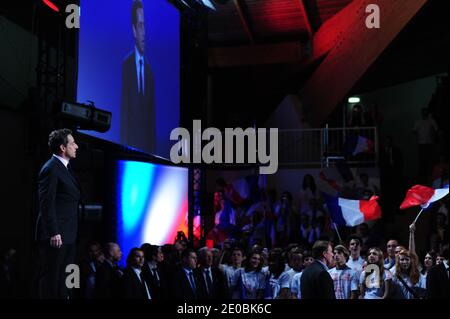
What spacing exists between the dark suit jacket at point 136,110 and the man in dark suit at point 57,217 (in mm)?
3679

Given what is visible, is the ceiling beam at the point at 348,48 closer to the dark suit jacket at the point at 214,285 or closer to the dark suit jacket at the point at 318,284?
the dark suit jacket at the point at 214,285

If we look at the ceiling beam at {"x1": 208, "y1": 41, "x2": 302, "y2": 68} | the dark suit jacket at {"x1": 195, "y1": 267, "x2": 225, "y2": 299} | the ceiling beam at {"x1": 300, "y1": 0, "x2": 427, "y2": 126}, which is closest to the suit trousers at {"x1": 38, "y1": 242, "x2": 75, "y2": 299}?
the dark suit jacket at {"x1": 195, "y1": 267, "x2": 225, "y2": 299}

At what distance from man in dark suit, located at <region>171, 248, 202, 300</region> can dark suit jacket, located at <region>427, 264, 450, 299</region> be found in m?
2.55

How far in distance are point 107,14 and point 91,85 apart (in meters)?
1.07

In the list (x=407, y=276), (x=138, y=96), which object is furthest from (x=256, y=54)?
(x=407, y=276)

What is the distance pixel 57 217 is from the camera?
5.06m

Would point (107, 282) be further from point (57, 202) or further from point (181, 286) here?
point (57, 202)

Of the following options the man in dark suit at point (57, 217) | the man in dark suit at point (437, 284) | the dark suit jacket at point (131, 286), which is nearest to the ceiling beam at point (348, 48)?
the man in dark suit at point (437, 284)

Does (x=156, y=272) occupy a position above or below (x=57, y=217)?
below

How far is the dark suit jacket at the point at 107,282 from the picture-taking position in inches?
274

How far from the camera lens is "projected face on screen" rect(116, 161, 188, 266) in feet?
34.7

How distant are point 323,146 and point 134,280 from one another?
8.58m

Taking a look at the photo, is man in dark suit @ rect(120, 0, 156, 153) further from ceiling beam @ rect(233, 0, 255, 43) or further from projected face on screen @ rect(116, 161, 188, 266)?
ceiling beam @ rect(233, 0, 255, 43)

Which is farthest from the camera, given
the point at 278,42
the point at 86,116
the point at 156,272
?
the point at 278,42
